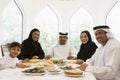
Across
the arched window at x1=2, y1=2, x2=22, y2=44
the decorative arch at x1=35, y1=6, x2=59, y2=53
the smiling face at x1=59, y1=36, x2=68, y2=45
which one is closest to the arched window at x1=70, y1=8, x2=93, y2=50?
the decorative arch at x1=35, y1=6, x2=59, y2=53

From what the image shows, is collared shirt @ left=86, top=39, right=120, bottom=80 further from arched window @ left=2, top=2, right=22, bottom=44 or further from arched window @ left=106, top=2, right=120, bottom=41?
arched window @ left=106, top=2, right=120, bottom=41

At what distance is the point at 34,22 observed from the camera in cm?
819

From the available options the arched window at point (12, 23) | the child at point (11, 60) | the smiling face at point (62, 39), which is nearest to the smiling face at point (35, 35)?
the smiling face at point (62, 39)

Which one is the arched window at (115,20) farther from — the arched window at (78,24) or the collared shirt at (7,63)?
the collared shirt at (7,63)

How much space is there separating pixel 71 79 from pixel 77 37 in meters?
6.34

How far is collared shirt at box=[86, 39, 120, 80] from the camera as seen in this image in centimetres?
304

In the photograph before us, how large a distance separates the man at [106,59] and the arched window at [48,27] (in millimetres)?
5061

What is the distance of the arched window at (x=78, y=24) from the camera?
862 cm

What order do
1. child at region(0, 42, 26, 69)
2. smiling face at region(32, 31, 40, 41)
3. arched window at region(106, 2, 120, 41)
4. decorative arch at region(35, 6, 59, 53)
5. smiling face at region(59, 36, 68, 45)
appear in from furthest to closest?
decorative arch at region(35, 6, 59, 53), arched window at region(106, 2, 120, 41), smiling face at region(59, 36, 68, 45), smiling face at region(32, 31, 40, 41), child at region(0, 42, 26, 69)

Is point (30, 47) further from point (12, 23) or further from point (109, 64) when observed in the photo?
point (109, 64)

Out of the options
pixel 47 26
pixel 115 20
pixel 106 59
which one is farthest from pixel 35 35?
pixel 115 20

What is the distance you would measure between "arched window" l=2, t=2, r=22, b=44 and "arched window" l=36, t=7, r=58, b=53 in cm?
94

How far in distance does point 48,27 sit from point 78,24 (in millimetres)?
1118

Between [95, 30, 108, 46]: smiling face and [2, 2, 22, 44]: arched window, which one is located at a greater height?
[2, 2, 22, 44]: arched window
